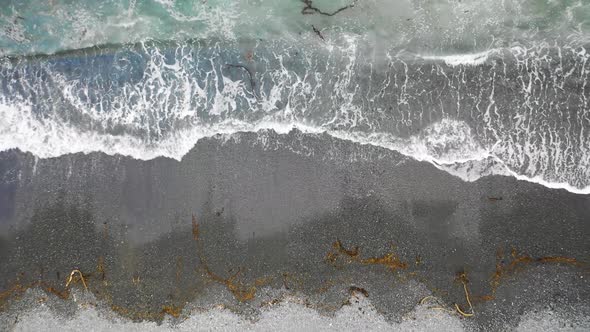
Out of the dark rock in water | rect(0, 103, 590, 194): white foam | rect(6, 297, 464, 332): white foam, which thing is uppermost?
rect(0, 103, 590, 194): white foam

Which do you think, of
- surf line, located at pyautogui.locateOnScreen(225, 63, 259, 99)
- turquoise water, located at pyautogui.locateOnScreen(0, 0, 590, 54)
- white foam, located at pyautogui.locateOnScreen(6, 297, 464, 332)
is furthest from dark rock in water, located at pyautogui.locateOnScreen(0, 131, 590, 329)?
turquoise water, located at pyautogui.locateOnScreen(0, 0, 590, 54)

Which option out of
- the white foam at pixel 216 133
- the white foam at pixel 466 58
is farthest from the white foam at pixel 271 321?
the white foam at pixel 466 58

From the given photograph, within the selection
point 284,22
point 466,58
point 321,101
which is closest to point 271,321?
point 321,101

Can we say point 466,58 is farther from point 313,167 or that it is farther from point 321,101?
point 313,167

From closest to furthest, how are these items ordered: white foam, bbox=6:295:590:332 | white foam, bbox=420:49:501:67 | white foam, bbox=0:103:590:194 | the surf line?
white foam, bbox=6:295:590:332, white foam, bbox=0:103:590:194, white foam, bbox=420:49:501:67, the surf line

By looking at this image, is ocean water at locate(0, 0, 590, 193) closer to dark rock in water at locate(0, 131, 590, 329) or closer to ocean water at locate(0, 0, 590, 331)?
ocean water at locate(0, 0, 590, 331)

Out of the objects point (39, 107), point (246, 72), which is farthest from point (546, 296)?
point (39, 107)
